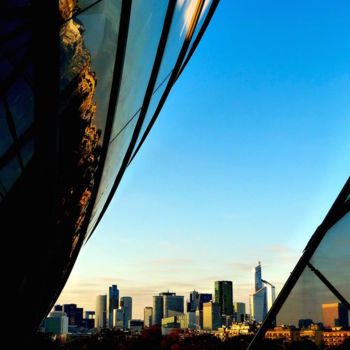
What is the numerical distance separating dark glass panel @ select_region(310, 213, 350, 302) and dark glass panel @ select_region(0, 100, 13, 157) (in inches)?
55.7

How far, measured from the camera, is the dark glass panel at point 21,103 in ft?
5.95

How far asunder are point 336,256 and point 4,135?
1497 mm

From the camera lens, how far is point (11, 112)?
1825 millimetres

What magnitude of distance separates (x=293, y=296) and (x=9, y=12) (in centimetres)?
167

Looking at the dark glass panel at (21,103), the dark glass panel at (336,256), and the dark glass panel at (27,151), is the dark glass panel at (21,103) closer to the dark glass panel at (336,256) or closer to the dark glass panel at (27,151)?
the dark glass panel at (27,151)

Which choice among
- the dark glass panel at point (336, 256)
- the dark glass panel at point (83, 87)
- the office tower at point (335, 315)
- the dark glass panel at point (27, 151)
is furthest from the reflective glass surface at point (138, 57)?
the office tower at point (335, 315)

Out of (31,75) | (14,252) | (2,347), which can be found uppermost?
(31,75)

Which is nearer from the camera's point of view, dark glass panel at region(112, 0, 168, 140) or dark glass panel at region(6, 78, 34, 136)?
dark glass panel at region(6, 78, 34, 136)

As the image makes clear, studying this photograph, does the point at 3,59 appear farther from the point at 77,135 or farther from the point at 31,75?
the point at 77,135

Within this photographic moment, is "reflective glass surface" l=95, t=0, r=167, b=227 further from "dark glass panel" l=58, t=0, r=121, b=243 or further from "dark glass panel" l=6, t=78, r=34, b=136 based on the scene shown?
"dark glass panel" l=6, t=78, r=34, b=136

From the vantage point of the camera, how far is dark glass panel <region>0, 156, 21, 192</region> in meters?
1.93

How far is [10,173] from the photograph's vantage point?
1979 mm

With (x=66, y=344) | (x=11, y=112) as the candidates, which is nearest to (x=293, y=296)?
(x=11, y=112)

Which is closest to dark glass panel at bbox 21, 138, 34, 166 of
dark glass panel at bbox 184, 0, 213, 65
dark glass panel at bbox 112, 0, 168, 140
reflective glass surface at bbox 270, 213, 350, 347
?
dark glass panel at bbox 112, 0, 168, 140
